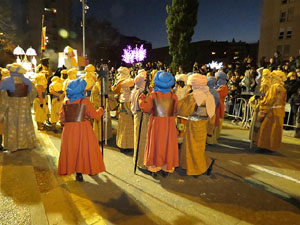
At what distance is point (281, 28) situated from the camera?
1297 inches

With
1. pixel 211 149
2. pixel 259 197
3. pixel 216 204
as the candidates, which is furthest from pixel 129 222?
pixel 211 149

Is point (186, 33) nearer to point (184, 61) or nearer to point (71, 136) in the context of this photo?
point (184, 61)

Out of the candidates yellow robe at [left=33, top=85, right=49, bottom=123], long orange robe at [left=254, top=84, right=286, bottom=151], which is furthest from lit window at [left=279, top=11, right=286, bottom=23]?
yellow robe at [left=33, top=85, right=49, bottom=123]

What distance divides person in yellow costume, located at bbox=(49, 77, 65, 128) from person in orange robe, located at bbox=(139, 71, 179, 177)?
405 cm

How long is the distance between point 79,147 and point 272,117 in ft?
15.2

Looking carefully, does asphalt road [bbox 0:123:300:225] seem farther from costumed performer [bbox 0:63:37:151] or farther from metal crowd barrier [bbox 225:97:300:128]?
metal crowd barrier [bbox 225:97:300:128]

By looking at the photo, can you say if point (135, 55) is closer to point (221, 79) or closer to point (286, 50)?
point (221, 79)

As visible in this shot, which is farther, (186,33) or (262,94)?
(186,33)

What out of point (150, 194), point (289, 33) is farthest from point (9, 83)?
point (289, 33)

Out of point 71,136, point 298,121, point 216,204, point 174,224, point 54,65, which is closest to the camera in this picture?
point 174,224

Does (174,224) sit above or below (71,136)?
below

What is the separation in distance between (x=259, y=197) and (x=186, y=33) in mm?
19300

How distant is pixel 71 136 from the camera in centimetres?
416

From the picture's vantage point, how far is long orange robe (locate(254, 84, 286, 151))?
5789 mm
